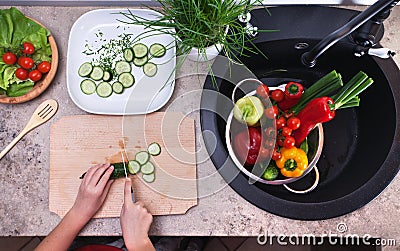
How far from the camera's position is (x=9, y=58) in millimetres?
1163

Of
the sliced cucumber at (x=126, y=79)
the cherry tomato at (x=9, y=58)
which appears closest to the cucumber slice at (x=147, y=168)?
the sliced cucumber at (x=126, y=79)

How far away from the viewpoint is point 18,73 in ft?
3.77

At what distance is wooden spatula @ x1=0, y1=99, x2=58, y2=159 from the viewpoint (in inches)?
46.4

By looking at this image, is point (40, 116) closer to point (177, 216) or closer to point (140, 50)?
point (140, 50)

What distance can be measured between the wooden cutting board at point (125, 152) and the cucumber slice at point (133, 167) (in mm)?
14

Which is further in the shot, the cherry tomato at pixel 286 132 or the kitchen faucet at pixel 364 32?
the cherry tomato at pixel 286 132

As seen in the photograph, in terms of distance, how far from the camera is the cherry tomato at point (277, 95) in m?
1.19

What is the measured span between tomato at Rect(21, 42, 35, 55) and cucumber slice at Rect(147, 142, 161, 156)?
1.34ft

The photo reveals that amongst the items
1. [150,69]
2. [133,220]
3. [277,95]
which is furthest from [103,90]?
[277,95]

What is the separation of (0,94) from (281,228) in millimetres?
836

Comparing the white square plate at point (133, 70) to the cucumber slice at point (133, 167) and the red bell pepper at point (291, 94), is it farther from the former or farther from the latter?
the red bell pepper at point (291, 94)

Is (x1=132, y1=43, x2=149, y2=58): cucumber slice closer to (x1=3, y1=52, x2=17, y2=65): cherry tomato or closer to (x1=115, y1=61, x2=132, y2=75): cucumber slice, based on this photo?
(x1=115, y1=61, x2=132, y2=75): cucumber slice

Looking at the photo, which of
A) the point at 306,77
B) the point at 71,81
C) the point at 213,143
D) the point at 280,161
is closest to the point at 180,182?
the point at 213,143

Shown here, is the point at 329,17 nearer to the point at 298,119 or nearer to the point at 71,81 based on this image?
the point at 298,119
